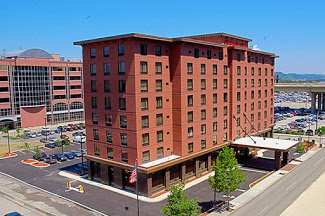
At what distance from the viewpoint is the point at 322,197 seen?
3984 cm

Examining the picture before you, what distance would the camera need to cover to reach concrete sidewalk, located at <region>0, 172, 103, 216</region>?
121 ft

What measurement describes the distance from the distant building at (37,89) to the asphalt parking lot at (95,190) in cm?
4054

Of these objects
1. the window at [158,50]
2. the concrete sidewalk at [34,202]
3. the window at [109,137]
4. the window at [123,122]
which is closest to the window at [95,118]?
the window at [109,137]

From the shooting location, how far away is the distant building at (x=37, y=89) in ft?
312

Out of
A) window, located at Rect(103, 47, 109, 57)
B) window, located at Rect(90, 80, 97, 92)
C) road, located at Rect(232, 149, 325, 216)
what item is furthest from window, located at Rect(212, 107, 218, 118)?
window, located at Rect(103, 47, 109, 57)

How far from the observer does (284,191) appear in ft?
139

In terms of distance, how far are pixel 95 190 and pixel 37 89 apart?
68.8 metres

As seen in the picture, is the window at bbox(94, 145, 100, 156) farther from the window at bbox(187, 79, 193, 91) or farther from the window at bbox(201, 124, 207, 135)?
the window at bbox(201, 124, 207, 135)

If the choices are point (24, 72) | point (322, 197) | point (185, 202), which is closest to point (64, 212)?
point (185, 202)

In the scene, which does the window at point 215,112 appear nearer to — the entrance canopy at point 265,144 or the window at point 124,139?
the entrance canopy at point 265,144

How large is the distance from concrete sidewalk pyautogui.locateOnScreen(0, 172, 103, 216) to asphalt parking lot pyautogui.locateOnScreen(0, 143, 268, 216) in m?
1.36

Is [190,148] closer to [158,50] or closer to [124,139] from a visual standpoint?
[124,139]

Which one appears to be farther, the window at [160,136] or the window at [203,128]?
the window at [203,128]

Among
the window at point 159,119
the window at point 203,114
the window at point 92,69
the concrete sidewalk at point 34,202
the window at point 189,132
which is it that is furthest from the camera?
the window at point 203,114
